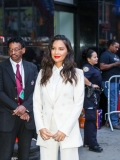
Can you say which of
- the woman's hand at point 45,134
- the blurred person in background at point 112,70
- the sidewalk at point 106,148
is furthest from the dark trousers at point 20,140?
the blurred person in background at point 112,70

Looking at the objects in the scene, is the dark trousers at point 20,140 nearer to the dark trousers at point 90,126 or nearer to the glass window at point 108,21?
the dark trousers at point 90,126

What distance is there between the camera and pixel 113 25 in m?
10.0

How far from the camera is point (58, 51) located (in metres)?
4.40

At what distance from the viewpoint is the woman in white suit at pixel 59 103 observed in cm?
430

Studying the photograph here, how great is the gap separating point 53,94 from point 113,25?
6.03 metres

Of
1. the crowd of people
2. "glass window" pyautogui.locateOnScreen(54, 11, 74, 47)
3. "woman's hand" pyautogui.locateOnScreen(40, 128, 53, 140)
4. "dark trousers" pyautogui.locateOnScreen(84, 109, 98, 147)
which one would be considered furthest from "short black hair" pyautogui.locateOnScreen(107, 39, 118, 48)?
"woman's hand" pyautogui.locateOnScreen(40, 128, 53, 140)

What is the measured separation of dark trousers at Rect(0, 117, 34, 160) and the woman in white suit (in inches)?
29.8

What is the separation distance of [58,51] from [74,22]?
5.73 m

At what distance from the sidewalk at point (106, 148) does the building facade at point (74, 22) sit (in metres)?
1.86

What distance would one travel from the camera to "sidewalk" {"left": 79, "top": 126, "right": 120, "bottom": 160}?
23.1 ft

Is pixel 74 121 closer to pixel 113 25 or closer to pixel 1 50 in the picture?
pixel 1 50

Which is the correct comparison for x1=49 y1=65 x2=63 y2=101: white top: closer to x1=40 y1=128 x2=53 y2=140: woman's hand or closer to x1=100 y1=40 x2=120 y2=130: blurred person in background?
x1=40 y1=128 x2=53 y2=140: woman's hand

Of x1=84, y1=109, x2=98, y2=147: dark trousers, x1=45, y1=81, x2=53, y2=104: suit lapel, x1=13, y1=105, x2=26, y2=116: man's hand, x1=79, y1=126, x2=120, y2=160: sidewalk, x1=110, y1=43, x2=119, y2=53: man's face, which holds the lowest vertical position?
x1=79, y1=126, x2=120, y2=160: sidewalk

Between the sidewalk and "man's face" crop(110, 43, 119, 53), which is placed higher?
"man's face" crop(110, 43, 119, 53)
